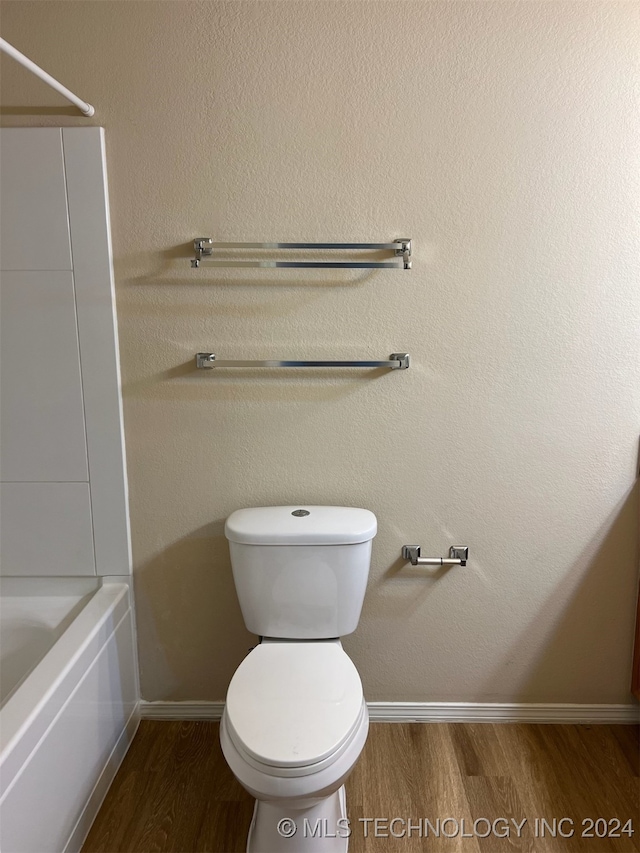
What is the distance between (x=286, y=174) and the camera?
1.72 meters

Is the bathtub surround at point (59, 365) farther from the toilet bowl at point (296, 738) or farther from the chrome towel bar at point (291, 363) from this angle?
the toilet bowl at point (296, 738)

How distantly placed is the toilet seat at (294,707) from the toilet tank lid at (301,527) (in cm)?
29

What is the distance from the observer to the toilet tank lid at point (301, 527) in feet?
5.60

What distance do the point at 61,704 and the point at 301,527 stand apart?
2.33 feet

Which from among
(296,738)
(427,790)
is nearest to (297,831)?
(296,738)

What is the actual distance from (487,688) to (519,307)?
1.20 meters

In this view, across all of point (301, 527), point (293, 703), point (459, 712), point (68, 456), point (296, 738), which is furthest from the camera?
point (459, 712)

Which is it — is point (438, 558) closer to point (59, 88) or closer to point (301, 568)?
point (301, 568)

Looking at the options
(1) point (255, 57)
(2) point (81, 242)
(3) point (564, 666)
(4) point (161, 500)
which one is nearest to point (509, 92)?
(1) point (255, 57)

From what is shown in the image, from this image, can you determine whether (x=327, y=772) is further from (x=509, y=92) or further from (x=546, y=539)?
(x=509, y=92)

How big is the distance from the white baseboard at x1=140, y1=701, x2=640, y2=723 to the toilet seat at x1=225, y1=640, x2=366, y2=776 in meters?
0.49

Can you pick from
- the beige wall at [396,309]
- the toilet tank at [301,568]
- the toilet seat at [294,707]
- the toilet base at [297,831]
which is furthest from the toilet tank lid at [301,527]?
the toilet base at [297,831]

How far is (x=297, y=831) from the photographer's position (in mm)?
1474

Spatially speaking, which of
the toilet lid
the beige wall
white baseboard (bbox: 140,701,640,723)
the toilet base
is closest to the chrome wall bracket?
the beige wall
